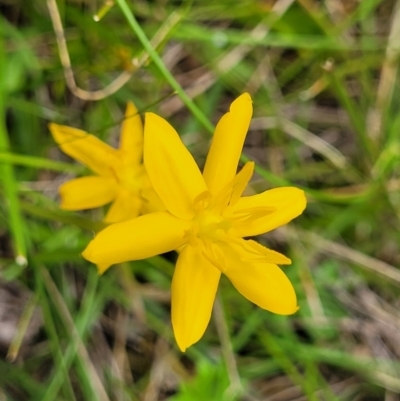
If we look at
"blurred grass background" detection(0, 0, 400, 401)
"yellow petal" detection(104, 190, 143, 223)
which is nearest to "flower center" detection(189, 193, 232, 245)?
"yellow petal" detection(104, 190, 143, 223)

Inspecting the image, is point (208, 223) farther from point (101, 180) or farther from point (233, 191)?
point (101, 180)

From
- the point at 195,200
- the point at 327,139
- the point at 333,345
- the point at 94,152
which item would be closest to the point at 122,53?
the point at 94,152

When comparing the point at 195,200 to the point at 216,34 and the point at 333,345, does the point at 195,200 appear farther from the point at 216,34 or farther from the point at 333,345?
the point at 333,345

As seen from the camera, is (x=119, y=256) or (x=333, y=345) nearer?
(x=119, y=256)

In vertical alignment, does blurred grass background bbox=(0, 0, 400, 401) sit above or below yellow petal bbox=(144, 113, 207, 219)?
below

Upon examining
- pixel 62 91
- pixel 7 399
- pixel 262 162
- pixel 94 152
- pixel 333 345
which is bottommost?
pixel 333 345

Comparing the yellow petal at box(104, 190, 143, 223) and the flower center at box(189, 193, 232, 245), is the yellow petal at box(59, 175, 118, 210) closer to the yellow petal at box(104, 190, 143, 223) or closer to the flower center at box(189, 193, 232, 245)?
the yellow petal at box(104, 190, 143, 223)

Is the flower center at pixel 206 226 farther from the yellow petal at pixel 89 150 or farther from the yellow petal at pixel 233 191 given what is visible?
the yellow petal at pixel 89 150
